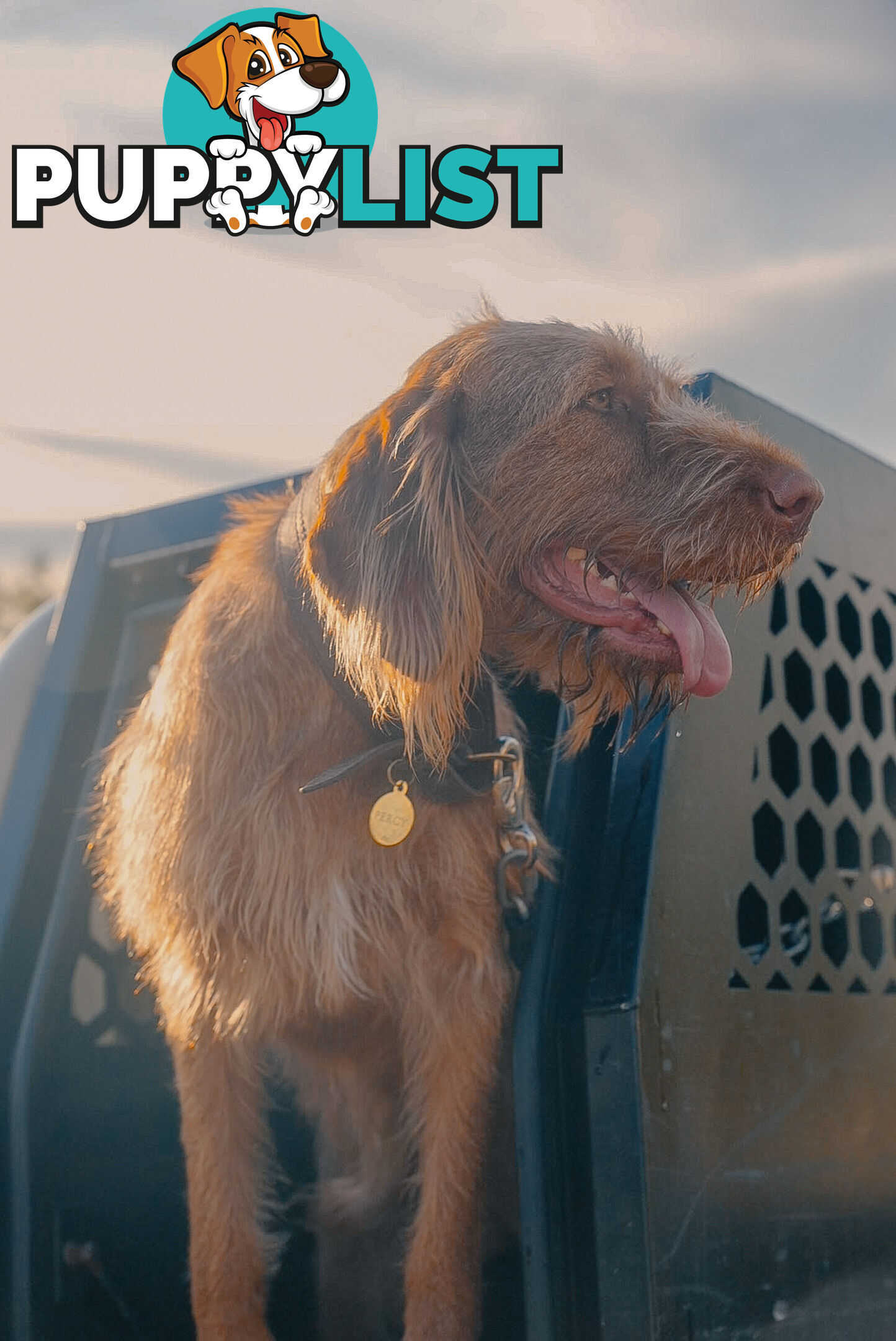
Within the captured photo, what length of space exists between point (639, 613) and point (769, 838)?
58 cm

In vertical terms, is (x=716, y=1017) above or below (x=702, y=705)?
below

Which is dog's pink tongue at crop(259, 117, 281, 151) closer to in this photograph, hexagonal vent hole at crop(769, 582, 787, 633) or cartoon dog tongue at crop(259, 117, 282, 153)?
cartoon dog tongue at crop(259, 117, 282, 153)

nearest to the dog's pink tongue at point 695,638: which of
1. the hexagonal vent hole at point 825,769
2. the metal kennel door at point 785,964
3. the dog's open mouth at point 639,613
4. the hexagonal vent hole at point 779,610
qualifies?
the dog's open mouth at point 639,613

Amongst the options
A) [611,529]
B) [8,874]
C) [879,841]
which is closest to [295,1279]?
[8,874]

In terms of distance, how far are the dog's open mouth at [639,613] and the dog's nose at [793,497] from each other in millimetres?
214

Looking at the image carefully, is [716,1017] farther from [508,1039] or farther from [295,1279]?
[295,1279]

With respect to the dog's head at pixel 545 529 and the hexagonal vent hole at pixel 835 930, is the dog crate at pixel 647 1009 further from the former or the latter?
the dog's head at pixel 545 529

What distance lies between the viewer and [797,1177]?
87.7 inches

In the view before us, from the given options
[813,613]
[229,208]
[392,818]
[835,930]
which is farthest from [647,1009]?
[229,208]

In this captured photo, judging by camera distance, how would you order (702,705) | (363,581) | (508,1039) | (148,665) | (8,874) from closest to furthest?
(363,581)
(702,705)
(508,1039)
(8,874)
(148,665)

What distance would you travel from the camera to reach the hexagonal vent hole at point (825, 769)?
101 inches

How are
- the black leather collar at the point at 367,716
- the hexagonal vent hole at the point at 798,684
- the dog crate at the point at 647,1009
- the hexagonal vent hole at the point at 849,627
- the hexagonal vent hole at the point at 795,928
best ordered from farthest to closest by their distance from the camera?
the hexagonal vent hole at the point at 849,627 → the hexagonal vent hole at the point at 798,684 → the hexagonal vent hole at the point at 795,928 → the black leather collar at the point at 367,716 → the dog crate at the point at 647,1009

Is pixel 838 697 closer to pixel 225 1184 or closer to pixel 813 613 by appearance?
pixel 813 613

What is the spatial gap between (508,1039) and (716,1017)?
1.55 ft
